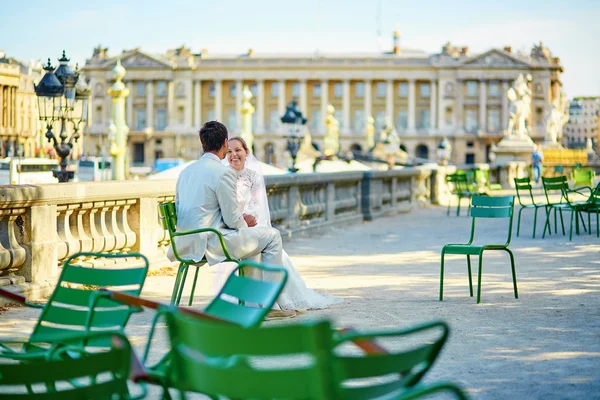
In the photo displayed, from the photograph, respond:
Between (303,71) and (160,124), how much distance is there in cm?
1825

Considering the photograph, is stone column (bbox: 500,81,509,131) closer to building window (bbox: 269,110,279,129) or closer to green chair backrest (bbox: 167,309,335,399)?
building window (bbox: 269,110,279,129)

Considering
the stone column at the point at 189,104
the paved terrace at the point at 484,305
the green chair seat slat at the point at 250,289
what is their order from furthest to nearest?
the stone column at the point at 189,104
the paved terrace at the point at 484,305
the green chair seat slat at the point at 250,289

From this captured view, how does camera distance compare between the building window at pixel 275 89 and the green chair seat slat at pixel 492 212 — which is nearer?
the green chair seat slat at pixel 492 212

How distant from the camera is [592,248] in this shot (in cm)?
1466

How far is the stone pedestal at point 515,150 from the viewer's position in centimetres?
4306

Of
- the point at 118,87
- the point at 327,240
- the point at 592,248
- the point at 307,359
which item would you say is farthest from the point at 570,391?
the point at 118,87

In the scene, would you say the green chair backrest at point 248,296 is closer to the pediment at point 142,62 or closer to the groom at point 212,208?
the groom at point 212,208

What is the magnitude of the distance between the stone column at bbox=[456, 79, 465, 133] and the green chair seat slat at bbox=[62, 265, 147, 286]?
411 ft

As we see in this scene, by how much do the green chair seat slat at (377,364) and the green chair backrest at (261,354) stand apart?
0.12m

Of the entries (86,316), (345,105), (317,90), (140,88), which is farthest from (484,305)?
(140,88)

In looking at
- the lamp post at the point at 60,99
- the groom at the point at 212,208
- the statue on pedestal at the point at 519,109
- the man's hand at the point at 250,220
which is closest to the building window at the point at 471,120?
the statue on pedestal at the point at 519,109

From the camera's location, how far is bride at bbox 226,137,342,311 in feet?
28.1

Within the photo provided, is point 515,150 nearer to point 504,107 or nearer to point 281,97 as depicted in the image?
point 504,107

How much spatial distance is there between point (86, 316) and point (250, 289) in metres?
1.13
